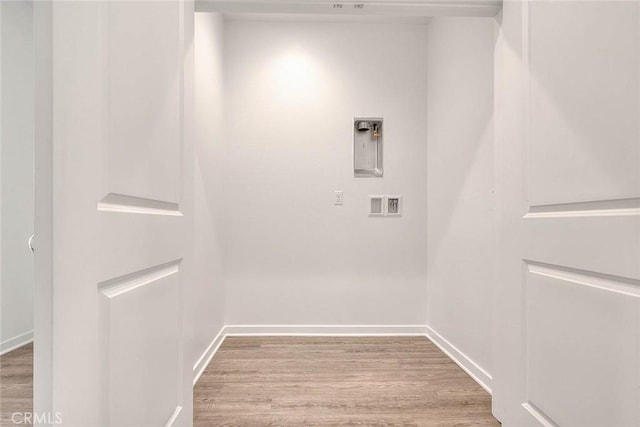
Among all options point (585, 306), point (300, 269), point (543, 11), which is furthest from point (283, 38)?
point (585, 306)

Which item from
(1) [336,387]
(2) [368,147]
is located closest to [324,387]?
(1) [336,387]

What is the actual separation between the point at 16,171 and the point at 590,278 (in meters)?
3.19

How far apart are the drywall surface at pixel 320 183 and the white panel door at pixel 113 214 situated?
162cm

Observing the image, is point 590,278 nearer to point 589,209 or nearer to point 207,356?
point 589,209

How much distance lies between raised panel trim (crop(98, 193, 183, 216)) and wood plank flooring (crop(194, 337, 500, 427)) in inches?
41.4

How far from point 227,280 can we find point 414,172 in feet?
5.78

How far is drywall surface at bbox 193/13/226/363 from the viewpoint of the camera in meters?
2.12

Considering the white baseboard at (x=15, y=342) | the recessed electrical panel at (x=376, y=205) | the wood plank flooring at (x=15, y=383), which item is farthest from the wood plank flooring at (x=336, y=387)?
the white baseboard at (x=15, y=342)

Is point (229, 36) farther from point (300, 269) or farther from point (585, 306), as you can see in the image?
point (585, 306)

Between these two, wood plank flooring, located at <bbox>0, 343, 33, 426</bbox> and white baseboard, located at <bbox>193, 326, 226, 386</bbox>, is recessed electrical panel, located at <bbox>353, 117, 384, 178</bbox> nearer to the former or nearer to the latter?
white baseboard, located at <bbox>193, 326, 226, 386</bbox>

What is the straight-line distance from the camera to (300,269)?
9.43ft

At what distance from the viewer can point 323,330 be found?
285 centimetres

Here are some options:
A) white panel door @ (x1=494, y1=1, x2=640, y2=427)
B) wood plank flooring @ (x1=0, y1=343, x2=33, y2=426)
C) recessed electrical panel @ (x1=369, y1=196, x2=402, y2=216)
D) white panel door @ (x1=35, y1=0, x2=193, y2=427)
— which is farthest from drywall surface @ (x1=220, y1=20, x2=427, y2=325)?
white panel door @ (x1=35, y1=0, x2=193, y2=427)

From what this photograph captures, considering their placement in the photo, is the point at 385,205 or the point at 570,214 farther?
the point at 385,205
